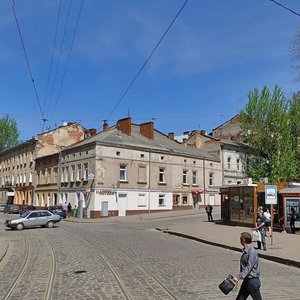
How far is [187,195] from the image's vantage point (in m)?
56.7

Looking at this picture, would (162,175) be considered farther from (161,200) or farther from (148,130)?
(148,130)

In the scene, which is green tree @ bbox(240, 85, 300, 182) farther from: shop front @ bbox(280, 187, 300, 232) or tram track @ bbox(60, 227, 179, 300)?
tram track @ bbox(60, 227, 179, 300)

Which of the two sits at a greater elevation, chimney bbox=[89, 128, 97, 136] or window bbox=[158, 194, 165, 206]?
chimney bbox=[89, 128, 97, 136]

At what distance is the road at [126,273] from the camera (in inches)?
360

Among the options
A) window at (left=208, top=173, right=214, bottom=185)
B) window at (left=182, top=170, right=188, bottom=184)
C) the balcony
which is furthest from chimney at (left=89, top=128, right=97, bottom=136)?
the balcony

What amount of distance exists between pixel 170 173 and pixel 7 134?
42244 millimetres

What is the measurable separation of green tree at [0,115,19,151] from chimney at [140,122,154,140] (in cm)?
3563

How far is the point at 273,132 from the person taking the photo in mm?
54500

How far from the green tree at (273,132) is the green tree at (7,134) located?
4750 centimetres

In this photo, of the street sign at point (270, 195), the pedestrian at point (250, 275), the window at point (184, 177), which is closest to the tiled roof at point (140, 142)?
the window at point (184, 177)

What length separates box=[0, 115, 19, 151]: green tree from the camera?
3307 inches

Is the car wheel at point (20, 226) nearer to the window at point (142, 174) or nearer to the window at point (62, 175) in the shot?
the window at point (142, 174)

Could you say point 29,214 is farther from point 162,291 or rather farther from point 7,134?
point 7,134

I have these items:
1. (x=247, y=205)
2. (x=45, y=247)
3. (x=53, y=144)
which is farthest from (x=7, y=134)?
(x=45, y=247)
